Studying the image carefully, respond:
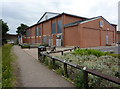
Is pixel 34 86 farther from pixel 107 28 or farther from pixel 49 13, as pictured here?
pixel 49 13

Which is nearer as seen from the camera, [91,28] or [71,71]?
[71,71]

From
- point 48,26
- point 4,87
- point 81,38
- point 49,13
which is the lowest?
point 4,87

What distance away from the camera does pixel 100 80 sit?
8.73 feet

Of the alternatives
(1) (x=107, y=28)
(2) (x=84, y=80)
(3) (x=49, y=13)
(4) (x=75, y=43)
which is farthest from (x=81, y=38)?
(3) (x=49, y=13)

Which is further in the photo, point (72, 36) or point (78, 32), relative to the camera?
point (72, 36)

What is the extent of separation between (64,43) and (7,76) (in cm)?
1718

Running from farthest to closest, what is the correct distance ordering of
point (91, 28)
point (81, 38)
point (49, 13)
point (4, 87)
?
1. point (49, 13)
2. point (91, 28)
3. point (81, 38)
4. point (4, 87)

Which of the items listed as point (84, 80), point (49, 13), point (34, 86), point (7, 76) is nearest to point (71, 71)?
point (84, 80)

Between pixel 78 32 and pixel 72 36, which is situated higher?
pixel 78 32

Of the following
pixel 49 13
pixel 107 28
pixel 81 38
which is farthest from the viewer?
pixel 49 13

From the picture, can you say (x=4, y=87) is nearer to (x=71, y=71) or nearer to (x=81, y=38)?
(x=71, y=71)

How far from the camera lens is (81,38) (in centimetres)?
1677

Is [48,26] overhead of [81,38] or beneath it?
overhead

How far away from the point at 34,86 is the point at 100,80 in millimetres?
1825
